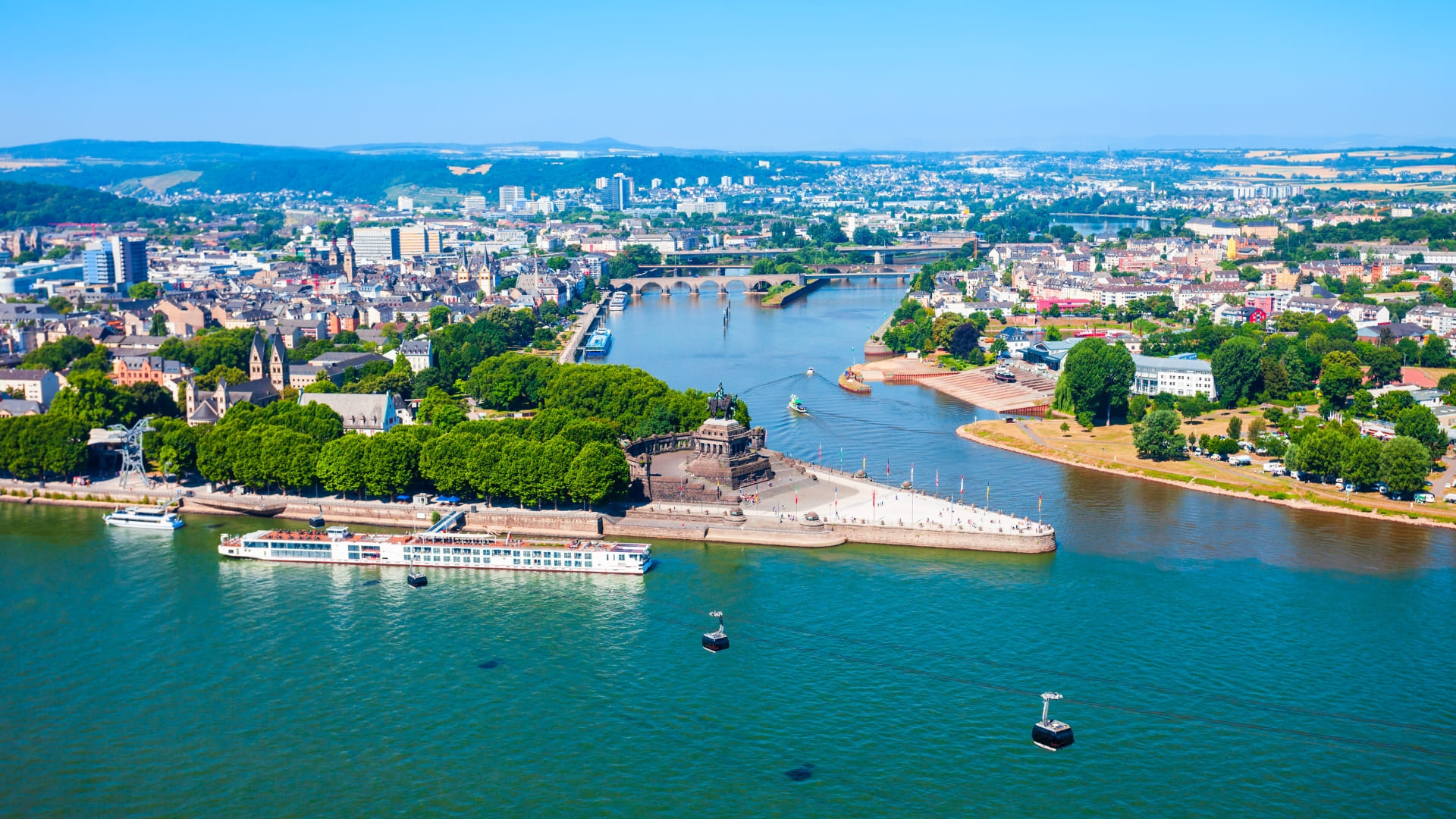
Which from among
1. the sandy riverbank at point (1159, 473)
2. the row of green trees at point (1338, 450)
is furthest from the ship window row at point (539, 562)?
the row of green trees at point (1338, 450)

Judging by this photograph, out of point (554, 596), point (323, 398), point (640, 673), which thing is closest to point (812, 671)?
point (640, 673)

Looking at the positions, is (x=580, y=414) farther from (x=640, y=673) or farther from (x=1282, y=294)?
(x=1282, y=294)

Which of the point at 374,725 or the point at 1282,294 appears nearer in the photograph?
the point at 374,725

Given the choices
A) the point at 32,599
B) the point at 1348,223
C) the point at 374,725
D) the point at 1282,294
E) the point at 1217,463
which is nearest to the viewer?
the point at 374,725

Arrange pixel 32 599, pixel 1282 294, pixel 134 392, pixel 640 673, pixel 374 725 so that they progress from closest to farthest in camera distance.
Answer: pixel 374 725
pixel 640 673
pixel 32 599
pixel 134 392
pixel 1282 294

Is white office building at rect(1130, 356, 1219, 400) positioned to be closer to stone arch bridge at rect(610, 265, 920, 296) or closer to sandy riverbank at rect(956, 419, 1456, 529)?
sandy riverbank at rect(956, 419, 1456, 529)

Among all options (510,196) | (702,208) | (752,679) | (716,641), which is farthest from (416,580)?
(510,196)

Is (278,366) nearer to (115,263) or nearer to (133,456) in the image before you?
(133,456)
